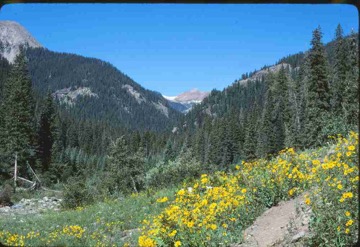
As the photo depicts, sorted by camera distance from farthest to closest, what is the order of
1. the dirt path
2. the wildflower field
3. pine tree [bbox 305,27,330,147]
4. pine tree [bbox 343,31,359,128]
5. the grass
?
1. pine tree [bbox 305,27,330,147]
2. the grass
3. the dirt path
4. the wildflower field
5. pine tree [bbox 343,31,359,128]

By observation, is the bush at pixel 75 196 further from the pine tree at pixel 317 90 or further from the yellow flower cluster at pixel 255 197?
the pine tree at pixel 317 90

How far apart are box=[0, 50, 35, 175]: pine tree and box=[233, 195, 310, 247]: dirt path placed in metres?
33.7

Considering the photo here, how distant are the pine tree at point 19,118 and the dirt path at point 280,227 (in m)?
33.7

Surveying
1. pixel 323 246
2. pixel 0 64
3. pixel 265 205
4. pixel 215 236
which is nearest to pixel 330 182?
pixel 323 246

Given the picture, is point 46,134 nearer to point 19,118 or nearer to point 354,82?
point 19,118

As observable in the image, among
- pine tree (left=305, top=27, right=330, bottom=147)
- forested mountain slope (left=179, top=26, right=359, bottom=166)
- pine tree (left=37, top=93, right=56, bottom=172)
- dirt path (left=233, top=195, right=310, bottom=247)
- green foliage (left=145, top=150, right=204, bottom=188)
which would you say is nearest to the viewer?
dirt path (left=233, top=195, right=310, bottom=247)

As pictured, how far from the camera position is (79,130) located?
142750mm

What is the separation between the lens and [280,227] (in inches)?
211

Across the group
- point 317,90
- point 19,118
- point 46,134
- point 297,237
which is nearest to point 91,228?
point 297,237

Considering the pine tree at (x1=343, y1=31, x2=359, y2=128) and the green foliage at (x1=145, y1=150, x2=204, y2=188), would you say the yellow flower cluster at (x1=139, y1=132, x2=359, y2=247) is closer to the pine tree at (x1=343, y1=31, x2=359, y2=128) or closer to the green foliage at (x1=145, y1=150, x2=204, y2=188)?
the pine tree at (x1=343, y1=31, x2=359, y2=128)

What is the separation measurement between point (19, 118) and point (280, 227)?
36.1 metres

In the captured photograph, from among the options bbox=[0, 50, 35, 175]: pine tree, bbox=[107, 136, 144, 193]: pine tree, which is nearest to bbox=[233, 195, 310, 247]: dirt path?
bbox=[107, 136, 144, 193]: pine tree

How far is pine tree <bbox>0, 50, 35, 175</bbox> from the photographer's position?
36.0 m

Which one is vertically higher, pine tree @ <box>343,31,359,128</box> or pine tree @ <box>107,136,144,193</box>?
pine tree @ <box>343,31,359,128</box>
